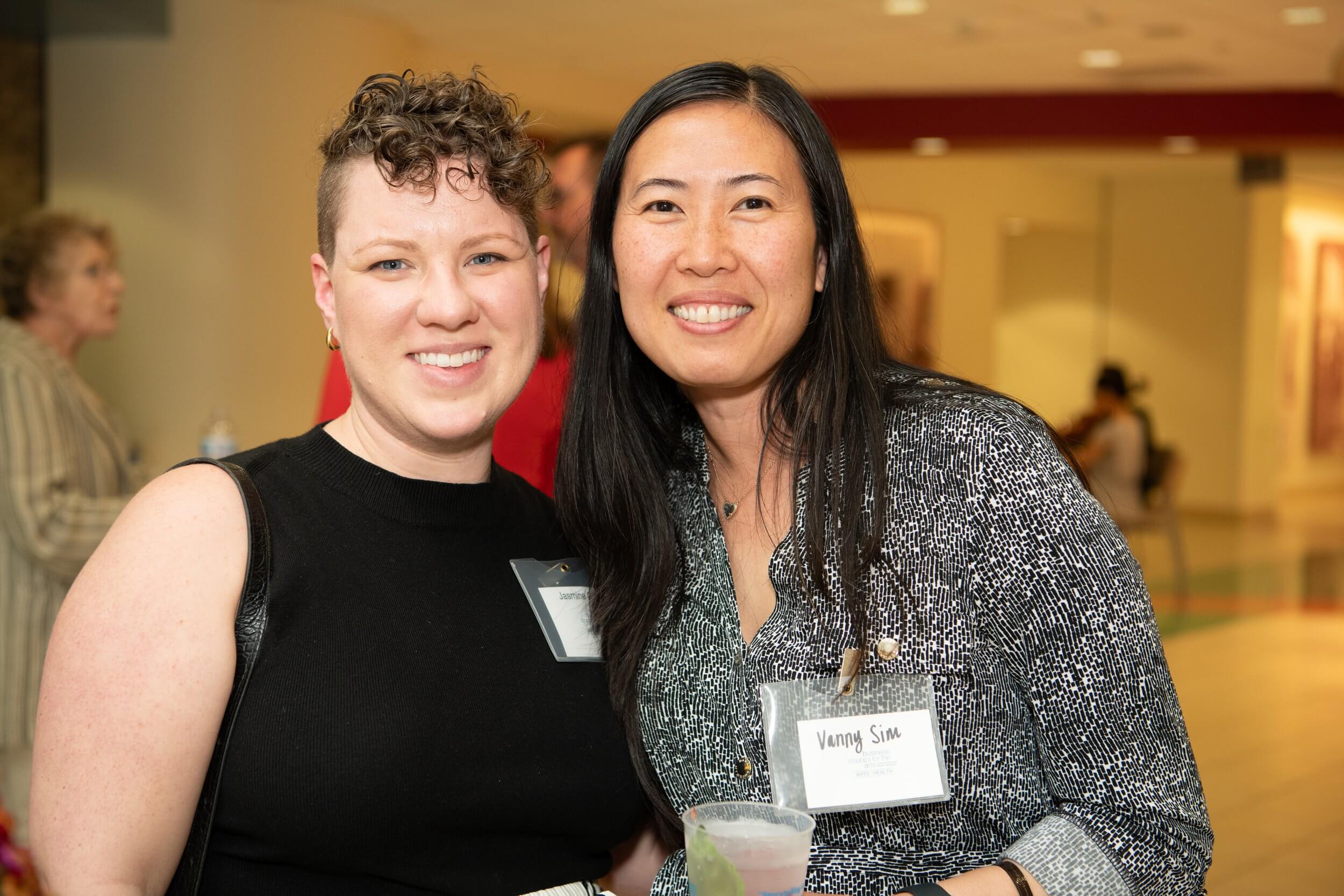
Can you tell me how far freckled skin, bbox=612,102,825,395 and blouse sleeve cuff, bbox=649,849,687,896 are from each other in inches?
25.9

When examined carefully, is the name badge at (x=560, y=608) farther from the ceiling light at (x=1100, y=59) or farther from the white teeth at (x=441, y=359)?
the ceiling light at (x=1100, y=59)

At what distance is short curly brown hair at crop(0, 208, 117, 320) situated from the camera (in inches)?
161

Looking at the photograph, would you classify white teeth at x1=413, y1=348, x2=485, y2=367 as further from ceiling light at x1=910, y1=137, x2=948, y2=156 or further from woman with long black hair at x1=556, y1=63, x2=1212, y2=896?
ceiling light at x1=910, y1=137, x2=948, y2=156

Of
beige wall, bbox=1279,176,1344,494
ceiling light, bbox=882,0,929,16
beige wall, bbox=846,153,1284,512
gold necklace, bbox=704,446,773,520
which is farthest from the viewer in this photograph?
beige wall, bbox=1279,176,1344,494

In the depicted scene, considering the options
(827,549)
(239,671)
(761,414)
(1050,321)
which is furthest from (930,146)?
(239,671)

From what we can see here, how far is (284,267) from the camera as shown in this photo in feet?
24.8

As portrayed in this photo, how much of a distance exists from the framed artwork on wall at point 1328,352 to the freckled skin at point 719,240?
53.0 feet

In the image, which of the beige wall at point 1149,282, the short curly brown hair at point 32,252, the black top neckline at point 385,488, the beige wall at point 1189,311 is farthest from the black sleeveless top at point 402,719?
the beige wall at point 1189,311

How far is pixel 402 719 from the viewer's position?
4.84 ft

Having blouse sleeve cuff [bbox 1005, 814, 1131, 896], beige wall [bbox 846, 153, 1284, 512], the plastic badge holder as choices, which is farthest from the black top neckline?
beige wall [bbox 846, 153, 1284, 512]

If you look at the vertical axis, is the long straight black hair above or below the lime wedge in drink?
above

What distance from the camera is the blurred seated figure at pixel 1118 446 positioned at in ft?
28.8

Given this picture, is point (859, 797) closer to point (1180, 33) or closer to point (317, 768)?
point (317, 768)

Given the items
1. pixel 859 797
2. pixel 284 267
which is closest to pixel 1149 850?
pixel 859 797
